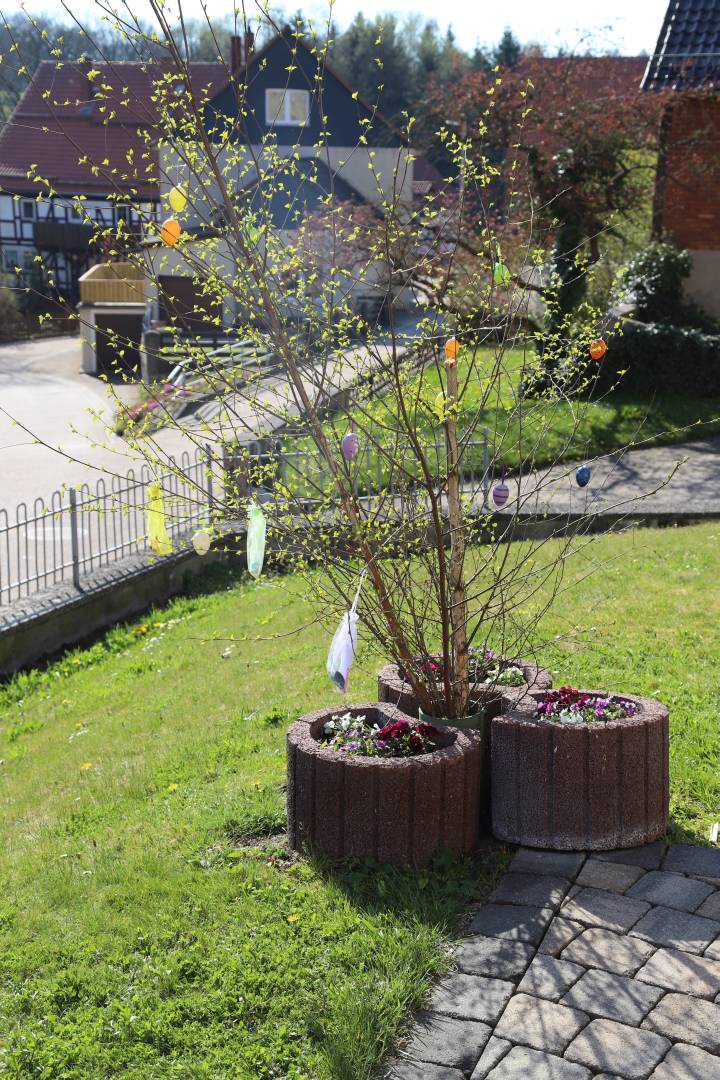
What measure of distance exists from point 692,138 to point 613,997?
698 inches

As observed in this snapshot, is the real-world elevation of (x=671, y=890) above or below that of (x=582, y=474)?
below

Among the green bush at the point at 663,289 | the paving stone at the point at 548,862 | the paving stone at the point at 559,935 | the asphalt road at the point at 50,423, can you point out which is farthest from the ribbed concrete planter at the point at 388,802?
the green bush at the point at 663,289

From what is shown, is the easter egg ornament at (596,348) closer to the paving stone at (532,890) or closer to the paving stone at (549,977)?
the paving stone at (532,890)

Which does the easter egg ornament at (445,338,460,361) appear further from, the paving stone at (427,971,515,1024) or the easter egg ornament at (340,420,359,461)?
the paving stone at (427,971,515,1024)

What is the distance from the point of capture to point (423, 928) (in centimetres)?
449

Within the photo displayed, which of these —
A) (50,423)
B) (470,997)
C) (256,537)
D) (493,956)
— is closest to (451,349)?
(256,537)

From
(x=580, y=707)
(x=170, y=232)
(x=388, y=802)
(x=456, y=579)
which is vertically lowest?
(x=388, y=802)

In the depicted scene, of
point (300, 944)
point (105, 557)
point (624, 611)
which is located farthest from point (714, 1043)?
point (105, 557)

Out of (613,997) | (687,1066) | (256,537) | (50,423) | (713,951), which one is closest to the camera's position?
(687,1066)

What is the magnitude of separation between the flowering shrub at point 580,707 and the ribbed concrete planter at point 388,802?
0.39 meters

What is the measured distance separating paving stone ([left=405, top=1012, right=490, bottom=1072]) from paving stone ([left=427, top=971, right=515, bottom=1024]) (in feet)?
0.14

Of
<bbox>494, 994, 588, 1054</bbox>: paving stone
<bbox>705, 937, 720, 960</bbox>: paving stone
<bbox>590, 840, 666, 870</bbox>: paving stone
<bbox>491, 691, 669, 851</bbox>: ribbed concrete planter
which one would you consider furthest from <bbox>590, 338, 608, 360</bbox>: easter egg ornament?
<bbox>494, 994, 588, 1054</bbox>: paving stone

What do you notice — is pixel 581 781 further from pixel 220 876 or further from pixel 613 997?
pixel 220 876

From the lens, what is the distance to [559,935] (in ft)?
14.8
